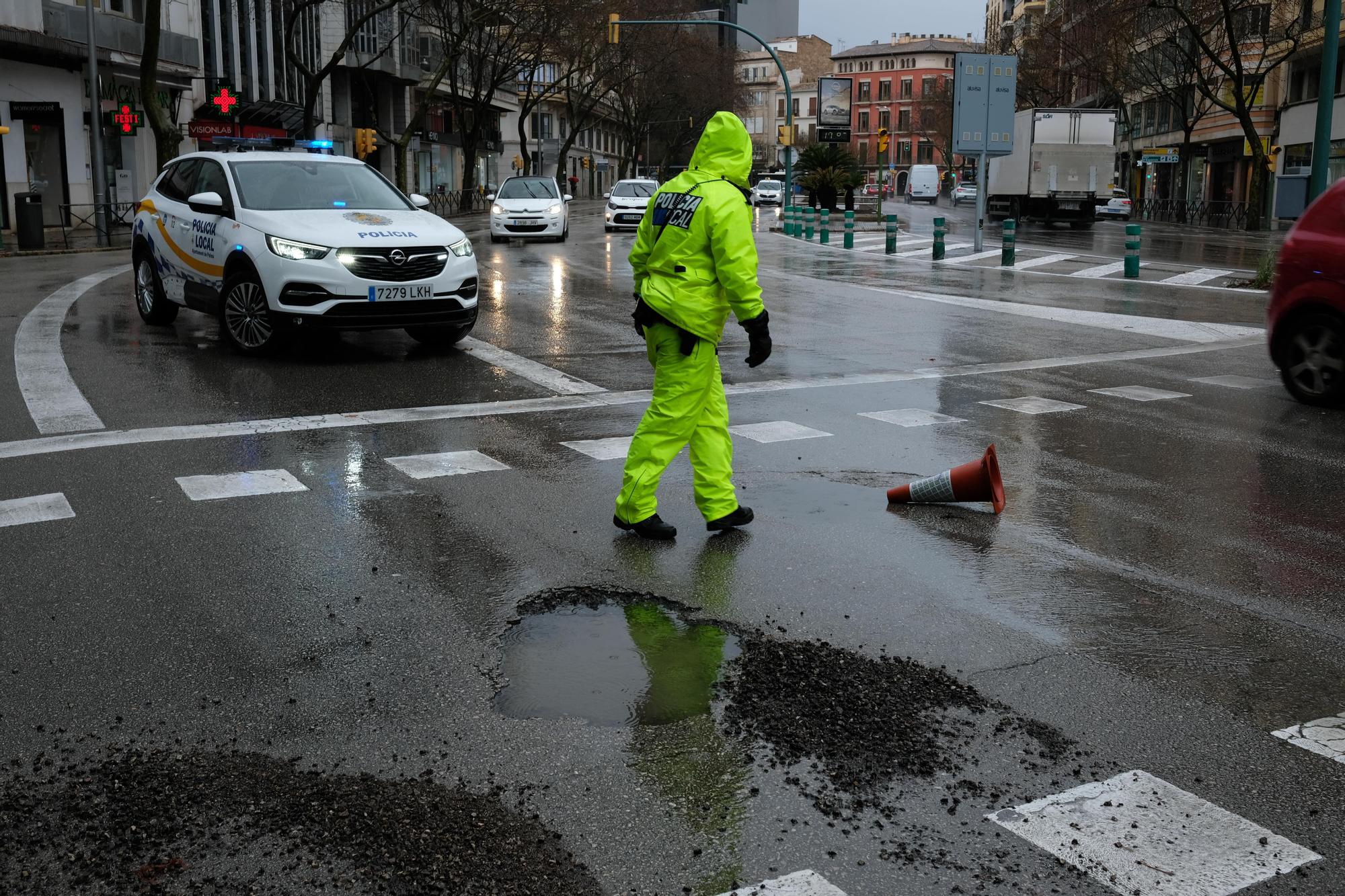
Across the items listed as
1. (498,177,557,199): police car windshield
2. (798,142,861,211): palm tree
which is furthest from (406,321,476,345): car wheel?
(798,142,861,211): palm tree

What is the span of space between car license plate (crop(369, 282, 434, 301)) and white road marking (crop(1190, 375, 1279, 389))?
608 cm

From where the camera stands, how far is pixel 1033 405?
9.54 metres

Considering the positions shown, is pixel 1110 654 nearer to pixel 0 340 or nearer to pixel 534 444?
pixel 534 444

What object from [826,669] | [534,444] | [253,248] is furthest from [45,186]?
[826,669]

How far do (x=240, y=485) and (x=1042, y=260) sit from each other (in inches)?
815

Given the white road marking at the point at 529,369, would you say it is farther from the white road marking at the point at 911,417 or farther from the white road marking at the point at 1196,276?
the white road marking at the point at 1196,276

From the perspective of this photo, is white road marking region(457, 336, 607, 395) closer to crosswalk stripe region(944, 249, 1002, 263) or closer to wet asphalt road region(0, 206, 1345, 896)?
wet asphalt road region(0, 206, 1345, 896)

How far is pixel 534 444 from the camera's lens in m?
7.92

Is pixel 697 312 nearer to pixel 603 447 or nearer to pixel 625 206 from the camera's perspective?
pixel 603 447

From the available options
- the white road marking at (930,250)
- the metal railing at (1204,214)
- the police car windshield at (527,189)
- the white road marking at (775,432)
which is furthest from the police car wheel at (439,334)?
the metal railing at (1204,214)

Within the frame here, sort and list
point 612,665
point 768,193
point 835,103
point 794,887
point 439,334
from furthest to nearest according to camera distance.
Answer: point 768,193
point 835,103
point 439,334
point 612,665
point 794,887

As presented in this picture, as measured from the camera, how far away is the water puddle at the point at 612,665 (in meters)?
3.93

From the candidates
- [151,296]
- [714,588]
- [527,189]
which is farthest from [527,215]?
[714,588]

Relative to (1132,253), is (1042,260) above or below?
below
